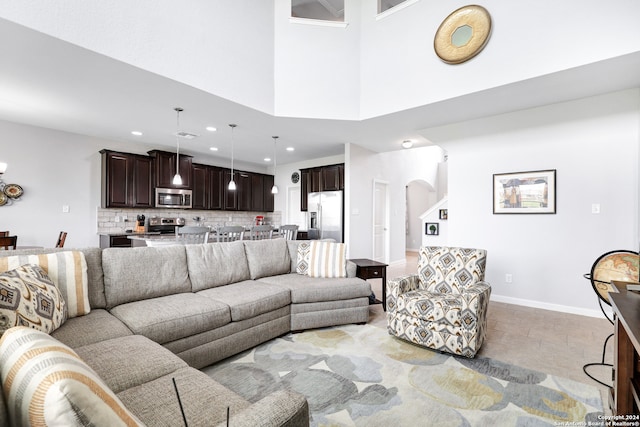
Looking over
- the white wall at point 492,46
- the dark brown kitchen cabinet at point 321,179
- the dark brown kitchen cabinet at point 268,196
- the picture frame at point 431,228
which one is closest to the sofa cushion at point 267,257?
the white wall at point 492,46

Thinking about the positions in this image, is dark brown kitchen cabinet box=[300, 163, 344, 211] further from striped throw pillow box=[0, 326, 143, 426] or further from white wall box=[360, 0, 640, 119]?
striped throw pillow box=[0, 326, 143, 426]

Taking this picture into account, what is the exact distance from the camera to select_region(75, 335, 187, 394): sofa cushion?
1.31 metres

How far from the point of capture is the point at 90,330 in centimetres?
180

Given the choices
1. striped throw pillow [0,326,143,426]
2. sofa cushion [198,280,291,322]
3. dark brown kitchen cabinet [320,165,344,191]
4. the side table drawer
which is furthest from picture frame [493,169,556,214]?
striped throw pillow [0,326,143,426]

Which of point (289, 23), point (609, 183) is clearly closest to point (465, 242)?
point (609, 183)

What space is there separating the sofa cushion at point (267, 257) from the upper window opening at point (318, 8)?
4.35 metres

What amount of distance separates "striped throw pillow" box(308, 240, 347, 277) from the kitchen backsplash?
13.7 feet

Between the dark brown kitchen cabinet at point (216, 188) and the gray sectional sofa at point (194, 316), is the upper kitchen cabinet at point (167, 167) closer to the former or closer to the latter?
the dark brown kitchen cabinet at point (216, 188)

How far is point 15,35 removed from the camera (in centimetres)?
237

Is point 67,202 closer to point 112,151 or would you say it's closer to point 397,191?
point 112,151

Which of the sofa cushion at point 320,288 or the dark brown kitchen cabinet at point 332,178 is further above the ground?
the dark brown kitchen cabinet at point 332,178

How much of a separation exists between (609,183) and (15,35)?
5.98m

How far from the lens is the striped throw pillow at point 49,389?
585 mm

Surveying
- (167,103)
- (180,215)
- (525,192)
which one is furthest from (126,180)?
(525,192)
